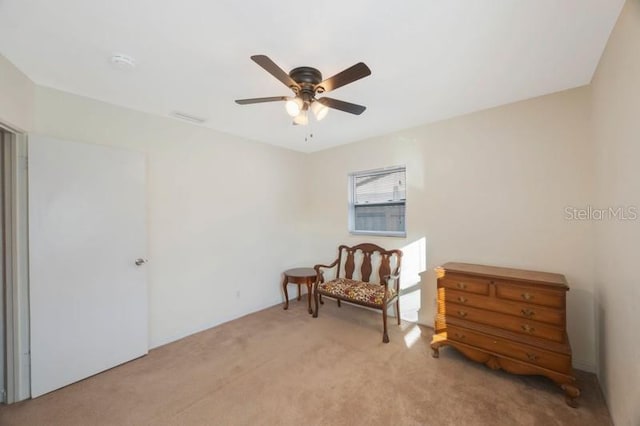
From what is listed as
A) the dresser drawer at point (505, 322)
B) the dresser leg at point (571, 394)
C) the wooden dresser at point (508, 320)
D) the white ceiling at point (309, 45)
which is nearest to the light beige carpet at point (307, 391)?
the dresser leg at point (571, 394)

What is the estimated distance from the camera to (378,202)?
3.80m

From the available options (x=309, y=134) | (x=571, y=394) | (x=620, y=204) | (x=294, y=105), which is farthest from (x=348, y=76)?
(x=571, y=394)

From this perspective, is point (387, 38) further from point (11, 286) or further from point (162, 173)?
point (11, 286)

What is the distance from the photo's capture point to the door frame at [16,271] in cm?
199

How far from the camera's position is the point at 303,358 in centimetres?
255

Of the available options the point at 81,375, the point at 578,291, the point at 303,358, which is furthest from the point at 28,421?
the point at 578,291

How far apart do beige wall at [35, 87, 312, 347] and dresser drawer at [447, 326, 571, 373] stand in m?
2.63

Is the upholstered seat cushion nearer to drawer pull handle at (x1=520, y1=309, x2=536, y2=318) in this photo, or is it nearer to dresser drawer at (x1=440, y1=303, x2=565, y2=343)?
dresser drawer at (x1=440, y1=303, x2=565, y2=343)

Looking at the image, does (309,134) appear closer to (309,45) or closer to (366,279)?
(309,45)

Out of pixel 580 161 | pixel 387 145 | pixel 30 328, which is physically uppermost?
pixel 387 145

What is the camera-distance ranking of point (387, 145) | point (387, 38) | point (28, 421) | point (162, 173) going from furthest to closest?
1. point (387, 145)
2. point (162, 173)
3. point (28, 421)
4. point (387, 38)

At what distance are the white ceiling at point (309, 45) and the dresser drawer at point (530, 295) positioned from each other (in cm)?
174

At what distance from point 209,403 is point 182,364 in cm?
70

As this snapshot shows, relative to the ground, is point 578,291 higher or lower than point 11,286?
lower
